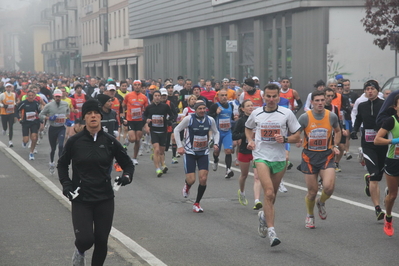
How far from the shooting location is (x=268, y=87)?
8.76 metres

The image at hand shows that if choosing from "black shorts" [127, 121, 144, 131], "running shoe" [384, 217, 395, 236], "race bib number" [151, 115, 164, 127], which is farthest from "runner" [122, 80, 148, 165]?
"running shoe" [384, 217, 395, 236]

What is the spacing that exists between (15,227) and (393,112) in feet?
15.9

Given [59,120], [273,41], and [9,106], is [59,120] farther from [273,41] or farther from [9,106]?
[273,41]

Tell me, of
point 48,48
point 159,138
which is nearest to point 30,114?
point 159,138

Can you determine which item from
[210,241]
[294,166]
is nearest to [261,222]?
[210,241]

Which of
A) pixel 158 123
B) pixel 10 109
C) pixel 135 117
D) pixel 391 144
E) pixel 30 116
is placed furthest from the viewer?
pixel 10 109

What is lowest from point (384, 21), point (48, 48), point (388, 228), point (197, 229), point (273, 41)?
point (197, 229)

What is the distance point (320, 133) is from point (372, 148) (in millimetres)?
1210

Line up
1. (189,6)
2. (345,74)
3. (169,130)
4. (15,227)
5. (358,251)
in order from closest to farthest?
(358,251), (15,227), (169,130), (345,74), (189,6)

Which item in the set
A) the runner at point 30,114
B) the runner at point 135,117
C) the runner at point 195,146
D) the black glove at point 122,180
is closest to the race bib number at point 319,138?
the runner at point 195,146

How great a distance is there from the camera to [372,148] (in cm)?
1032

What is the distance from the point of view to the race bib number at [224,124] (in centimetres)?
1553

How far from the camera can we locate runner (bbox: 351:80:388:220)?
9.93 meters

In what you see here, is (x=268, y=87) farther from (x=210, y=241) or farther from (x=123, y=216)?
(x=123, y=216)
